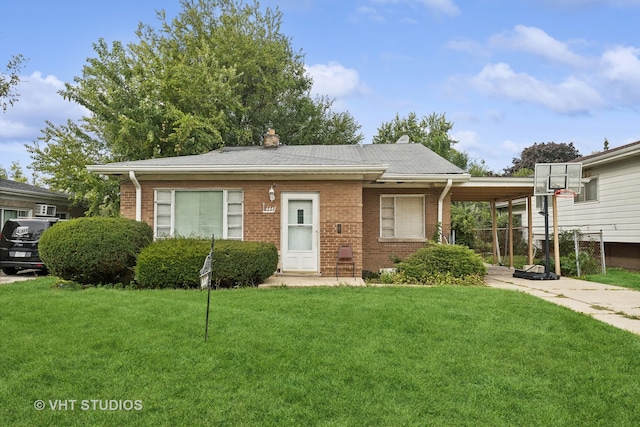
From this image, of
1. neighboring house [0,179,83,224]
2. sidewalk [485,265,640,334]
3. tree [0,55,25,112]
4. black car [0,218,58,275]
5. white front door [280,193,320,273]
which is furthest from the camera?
tree [0,55,25,112]

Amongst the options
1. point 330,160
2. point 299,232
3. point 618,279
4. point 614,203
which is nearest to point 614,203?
point 614,203

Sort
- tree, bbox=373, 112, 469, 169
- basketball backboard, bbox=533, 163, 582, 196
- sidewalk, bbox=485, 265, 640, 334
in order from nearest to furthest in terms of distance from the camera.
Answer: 1. sidewalk, bbox=485, 265, 640, 334
2. basketball backboard, bbox=533, 163, 582, 196
3. tree, bbox=373, 112, 469, 169

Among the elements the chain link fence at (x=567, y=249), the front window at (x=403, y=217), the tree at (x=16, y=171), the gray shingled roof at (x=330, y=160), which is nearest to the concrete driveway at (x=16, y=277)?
the gray shingled roof at (x=330, y=160)

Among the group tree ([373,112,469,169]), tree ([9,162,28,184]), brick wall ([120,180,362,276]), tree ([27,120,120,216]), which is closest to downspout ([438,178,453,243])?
brick wall ([120,180,362,276])

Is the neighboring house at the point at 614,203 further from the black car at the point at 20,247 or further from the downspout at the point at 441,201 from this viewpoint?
the black car at the point at 20,247

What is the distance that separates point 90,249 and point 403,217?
25.5 ft

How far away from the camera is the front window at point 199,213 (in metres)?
11.3

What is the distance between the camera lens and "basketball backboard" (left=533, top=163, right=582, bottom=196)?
37.7 ft

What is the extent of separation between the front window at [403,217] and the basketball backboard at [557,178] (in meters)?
3.03

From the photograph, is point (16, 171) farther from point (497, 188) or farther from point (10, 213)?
point (497, 188)

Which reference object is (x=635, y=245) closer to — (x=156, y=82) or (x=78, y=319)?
(x=78, y=319)

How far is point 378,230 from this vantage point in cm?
1256

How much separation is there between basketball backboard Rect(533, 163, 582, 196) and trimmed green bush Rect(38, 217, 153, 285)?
9748 mm

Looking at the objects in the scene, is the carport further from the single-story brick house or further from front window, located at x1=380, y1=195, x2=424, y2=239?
front window, located at x1=380, y1=195, x2=424, y2=239
